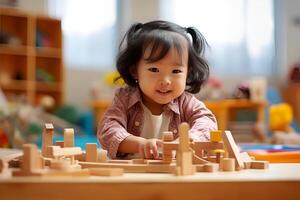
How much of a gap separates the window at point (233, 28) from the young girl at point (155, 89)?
3.25 meters

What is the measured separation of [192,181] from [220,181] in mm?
35

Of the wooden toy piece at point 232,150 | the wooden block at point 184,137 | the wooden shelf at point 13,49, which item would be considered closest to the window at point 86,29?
the wooden shelf at point 13,49

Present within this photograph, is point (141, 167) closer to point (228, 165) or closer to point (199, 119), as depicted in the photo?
point (228, 165)

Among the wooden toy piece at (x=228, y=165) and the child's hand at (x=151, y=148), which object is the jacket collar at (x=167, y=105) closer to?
the child's hand at (x=151, y=148)

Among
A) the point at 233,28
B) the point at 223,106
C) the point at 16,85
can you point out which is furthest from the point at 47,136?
the point at 233,28

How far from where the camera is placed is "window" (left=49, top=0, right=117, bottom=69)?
4.16m

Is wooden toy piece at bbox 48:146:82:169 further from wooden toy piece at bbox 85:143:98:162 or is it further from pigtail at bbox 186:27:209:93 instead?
pigtail at bbox 186:27:209:93

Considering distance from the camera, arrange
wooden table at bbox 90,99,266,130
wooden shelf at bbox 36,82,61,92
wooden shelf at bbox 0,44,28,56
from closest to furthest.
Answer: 1. wooden table at bbox 90,99,266,130
2. wooden shelf at bbox 0,44,28,56
3. wooden shelf at bbox 36,82,61,92

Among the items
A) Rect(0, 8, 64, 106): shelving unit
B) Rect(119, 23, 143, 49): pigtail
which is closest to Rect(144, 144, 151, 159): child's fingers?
Rect(119, 23, 143, 49): pigtail

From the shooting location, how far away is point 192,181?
23.3 inches

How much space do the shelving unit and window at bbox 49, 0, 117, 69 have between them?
8 centimetres

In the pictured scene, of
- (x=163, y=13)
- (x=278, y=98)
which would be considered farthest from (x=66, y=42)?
(x=278, y=98)

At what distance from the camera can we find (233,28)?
4418 millimetres

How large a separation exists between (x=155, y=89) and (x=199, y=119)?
110 millimetres
